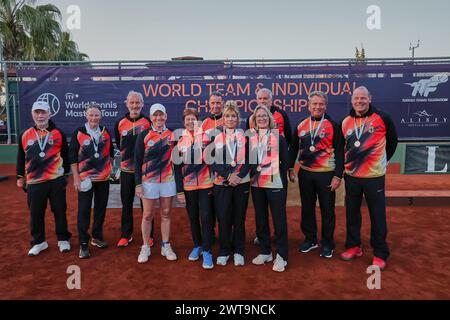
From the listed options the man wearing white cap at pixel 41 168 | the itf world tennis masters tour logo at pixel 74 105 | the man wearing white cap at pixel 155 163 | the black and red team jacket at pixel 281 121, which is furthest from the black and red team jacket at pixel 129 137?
the itf world tennis masters tour logo at pixel 74 105

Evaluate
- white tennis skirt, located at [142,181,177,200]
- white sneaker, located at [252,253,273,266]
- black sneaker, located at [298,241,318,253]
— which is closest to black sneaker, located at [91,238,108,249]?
white tennis skirt, located at [142,181,177,200]

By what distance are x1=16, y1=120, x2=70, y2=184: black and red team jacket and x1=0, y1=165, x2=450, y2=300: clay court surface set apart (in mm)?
1042

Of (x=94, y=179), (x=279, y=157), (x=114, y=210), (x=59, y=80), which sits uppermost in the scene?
(x=59, y=80)

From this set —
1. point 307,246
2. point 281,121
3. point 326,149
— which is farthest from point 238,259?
point 281,121

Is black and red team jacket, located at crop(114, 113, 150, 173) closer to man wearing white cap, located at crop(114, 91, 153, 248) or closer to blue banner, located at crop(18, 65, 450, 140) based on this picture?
man wearing white cap, located at crop(114, 91, 153, 248)

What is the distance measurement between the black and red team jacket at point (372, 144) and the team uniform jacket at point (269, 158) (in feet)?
2.79

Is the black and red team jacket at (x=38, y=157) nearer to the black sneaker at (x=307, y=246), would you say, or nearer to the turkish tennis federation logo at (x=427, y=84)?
the black sneaker at (x=307, y=246)

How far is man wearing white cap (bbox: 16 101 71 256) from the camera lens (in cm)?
437

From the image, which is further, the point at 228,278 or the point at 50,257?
the point at 50,257

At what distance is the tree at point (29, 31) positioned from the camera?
15289 millimetres
